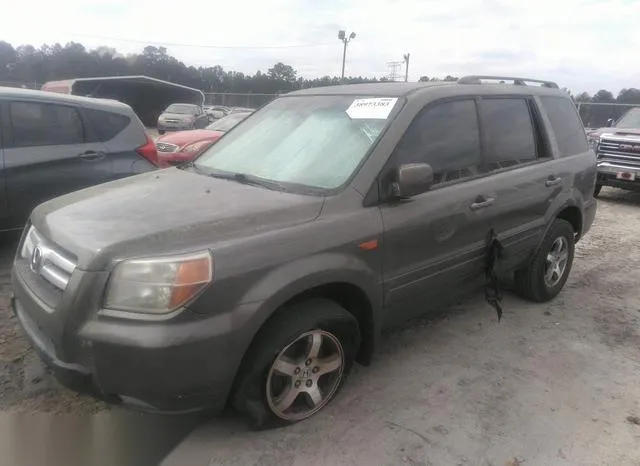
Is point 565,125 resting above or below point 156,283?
above

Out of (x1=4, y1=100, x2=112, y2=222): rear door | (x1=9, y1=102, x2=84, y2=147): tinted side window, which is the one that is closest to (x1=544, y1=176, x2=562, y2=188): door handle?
(x1=4, y1=100, x2=112, y2=222): rear door

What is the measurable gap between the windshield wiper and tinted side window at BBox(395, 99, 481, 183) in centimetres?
71

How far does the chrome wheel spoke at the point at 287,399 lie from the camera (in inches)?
109

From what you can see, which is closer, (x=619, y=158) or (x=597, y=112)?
(x=619, y=158)

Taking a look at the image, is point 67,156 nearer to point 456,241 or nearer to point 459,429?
point 456,241

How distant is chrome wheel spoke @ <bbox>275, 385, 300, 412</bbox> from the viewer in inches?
109

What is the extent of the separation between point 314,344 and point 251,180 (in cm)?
104

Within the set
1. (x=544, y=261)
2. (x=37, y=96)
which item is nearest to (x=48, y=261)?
(x=37, y=96)

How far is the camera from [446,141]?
3508mm

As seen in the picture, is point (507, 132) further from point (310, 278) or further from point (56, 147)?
point (56, 147)

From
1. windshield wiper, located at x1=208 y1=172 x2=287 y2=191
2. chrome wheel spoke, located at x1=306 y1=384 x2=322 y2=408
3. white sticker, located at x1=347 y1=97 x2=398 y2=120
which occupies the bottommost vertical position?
chrome wheel spoke, located at x1=306 y1=384 x2=322 y2=408

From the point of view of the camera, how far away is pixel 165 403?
7.75ft

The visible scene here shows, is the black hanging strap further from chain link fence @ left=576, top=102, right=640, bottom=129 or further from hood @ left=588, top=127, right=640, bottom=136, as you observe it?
chain link fence @ left=576, top=102, right=640, bottom=129

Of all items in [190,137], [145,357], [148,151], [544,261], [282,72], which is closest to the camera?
[145,357]
